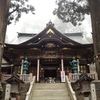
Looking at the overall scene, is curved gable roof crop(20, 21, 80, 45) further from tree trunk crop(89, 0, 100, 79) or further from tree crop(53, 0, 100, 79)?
tree trunk crop(89, 0, 100, 79)

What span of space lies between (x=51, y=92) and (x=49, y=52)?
796cm

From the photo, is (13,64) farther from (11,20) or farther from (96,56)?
(96,56)

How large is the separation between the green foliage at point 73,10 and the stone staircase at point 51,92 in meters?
6.19

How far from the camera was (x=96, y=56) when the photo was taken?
459 inches

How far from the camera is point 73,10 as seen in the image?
14.3 metres

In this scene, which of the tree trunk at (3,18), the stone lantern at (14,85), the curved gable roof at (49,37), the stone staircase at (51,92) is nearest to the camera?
the stone lantern at (14,85)

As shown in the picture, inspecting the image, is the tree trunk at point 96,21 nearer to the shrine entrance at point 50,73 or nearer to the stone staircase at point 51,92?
the stone staircase at point 51,92

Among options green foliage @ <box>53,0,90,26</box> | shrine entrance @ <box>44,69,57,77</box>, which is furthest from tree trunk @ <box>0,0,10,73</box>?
shrine entrance @ <box>44,69,57,77</box>

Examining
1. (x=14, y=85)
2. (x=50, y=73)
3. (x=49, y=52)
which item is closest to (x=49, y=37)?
(x=49, y=52)

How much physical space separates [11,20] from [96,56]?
8218 mm

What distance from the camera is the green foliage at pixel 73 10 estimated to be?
46.3 feet

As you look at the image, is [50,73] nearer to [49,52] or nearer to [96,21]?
[49,52]

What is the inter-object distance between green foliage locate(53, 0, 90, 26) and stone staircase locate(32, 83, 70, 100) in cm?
619

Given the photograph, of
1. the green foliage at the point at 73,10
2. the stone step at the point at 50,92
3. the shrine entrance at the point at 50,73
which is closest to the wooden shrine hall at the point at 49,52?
the shrine entrance at the point at 50,73
